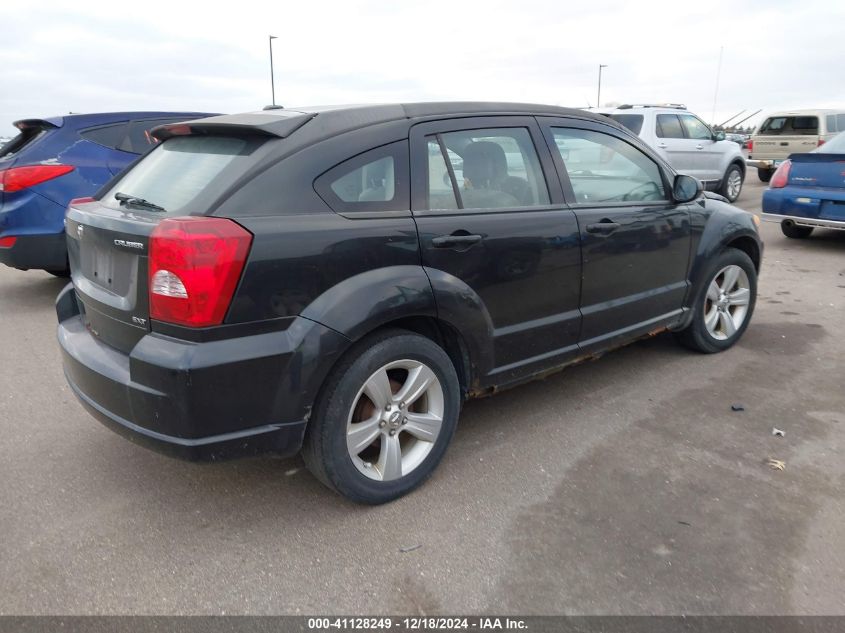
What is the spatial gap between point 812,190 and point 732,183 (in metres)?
5.66

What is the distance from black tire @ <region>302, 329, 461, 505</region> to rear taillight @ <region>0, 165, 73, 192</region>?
→ 460 centimetres

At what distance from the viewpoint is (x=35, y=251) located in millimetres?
5887

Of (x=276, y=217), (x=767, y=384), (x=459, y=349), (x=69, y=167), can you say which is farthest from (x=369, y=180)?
(x=69, y=167)

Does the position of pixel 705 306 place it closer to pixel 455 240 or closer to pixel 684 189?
pixel 684 189

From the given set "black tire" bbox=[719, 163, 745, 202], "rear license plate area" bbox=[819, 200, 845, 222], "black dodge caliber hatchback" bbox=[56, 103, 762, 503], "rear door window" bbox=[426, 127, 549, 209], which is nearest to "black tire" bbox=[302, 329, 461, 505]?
"black dodge caliber hatchback" bbox=[56, 103, 762, 503]

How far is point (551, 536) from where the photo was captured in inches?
106

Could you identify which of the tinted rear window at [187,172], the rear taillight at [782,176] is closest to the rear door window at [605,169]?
the tinted rear window at [187,172]

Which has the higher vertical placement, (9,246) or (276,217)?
(276,217)

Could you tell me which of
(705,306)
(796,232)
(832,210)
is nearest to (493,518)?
(705,306)

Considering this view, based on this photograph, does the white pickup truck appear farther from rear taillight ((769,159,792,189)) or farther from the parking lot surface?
the parking lot surface

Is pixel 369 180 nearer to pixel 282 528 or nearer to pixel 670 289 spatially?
pixel 282 528

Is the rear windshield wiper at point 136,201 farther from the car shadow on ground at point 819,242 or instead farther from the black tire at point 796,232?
the black tire at point 796,232

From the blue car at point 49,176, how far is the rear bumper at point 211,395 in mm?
3944

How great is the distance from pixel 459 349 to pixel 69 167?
471 centimetres
